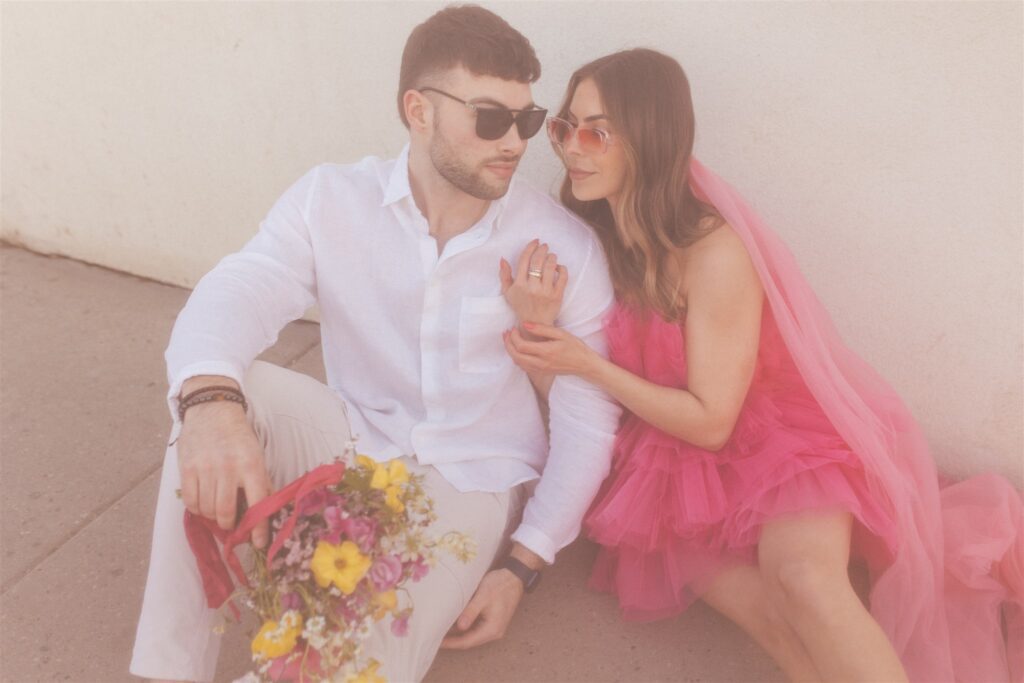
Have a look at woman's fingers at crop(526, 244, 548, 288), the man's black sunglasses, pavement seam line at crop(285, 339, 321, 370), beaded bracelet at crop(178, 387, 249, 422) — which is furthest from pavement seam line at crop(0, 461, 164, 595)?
the man's black sunglasses

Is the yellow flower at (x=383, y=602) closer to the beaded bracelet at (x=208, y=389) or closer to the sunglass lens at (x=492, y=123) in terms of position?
the beaded bracelet at (x=208, y=389)

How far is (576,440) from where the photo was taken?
2.61 metres

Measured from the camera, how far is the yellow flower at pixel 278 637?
1636mm

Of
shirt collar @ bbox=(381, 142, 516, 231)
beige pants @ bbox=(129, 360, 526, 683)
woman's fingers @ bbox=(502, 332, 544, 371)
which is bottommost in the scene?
beige pants @ bbox=(129, 360, 526, 683)

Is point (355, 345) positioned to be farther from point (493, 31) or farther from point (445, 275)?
point (493, 31)

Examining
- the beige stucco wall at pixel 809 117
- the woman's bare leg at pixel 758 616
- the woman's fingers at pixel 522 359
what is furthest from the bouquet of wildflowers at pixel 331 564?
the beige stucco wall at pixel 809 117

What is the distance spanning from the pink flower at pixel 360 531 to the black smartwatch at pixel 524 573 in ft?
2.99

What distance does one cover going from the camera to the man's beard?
2500mm

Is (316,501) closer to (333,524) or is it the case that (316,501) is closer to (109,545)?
(333,524)

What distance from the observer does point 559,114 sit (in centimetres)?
265

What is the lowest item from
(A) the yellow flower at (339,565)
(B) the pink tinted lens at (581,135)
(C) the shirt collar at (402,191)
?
(A) the yellow flower at (339,565)

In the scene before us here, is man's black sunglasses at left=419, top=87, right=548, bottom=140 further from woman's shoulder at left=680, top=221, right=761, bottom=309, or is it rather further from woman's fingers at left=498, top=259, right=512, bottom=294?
woman's shoulder at left=680, top=221, right=761, bottom=309

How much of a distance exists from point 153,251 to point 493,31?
102 inches

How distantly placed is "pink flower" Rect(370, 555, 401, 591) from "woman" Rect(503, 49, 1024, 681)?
91 centimetres
